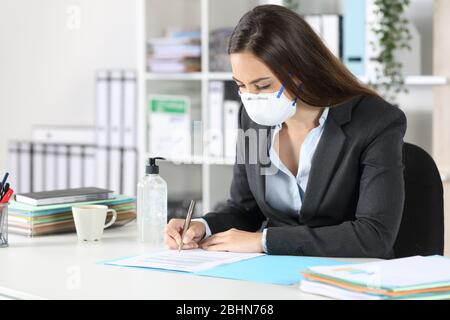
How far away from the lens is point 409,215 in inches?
75.6

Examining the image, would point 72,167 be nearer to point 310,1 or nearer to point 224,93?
point 224,93

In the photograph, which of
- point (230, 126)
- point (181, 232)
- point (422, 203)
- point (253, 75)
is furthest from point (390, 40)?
point (181, 232)

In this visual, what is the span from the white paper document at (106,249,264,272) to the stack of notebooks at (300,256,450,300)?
0.28 m

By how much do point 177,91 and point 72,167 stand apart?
0.79 m

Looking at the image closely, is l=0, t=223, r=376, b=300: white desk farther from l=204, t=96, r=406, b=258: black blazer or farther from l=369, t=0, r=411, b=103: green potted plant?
l=369, t=0, r=411, b=103: green potted plant

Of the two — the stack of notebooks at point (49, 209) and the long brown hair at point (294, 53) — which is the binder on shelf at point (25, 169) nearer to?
the stack of notebooks at point (49, 209)

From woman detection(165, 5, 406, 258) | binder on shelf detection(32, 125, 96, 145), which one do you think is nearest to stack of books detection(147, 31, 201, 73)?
binder on shelf detection(32, 125, 96, 145)

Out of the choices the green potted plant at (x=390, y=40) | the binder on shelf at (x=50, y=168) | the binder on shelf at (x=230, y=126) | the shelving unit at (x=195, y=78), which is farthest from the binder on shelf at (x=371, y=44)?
the binder on shelf at (x=50, y=168)

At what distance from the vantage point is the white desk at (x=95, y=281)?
1.34 meters

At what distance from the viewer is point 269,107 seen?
6.07ft

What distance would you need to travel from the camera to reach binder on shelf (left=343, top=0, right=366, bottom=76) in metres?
3.02
